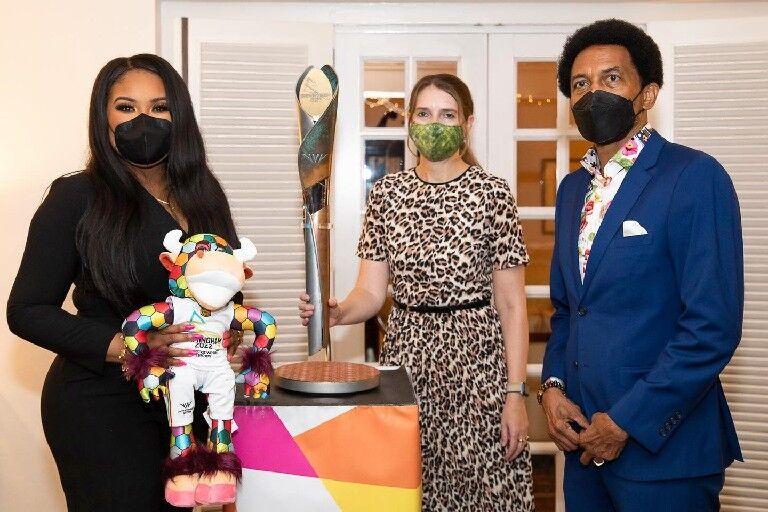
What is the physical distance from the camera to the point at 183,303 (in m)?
1.31

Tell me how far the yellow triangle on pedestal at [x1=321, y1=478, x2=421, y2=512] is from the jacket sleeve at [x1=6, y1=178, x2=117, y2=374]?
0.51 metres

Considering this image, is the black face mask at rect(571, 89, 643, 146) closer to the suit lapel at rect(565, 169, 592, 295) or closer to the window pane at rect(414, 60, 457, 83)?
the suit lapel at rect(565, 169, 592, 295)

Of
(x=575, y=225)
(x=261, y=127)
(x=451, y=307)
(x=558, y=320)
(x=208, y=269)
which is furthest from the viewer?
(x=261, y=127)

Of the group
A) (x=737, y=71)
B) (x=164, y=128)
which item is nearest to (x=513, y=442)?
(x=164, y=128)

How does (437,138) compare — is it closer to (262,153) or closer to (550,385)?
(550,385)

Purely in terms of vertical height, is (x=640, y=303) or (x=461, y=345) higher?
(x=640, y=303)

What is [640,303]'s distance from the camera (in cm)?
150

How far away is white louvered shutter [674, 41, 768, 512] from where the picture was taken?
8.38 feet

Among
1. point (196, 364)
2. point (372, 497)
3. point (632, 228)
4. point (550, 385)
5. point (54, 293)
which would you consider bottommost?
point (372, 497)

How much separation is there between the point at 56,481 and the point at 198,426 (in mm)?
1356

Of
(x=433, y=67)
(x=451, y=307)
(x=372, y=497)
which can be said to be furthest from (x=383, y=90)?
(x=372, y=497)

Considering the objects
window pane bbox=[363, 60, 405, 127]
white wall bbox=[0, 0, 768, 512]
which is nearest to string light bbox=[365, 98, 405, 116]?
window pane bbox=[363, 60, 405, 127]

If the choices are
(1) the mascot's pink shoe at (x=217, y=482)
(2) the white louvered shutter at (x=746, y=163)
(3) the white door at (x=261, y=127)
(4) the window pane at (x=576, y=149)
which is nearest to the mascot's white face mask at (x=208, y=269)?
(1) the mascot's pink shoe at (x=217, y=482)

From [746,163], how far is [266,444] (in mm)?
2035
